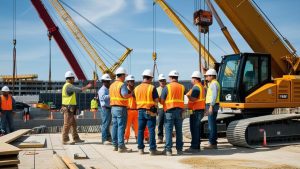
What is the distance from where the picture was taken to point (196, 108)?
31.6 ft

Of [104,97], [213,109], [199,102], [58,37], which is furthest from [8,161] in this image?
[58,37]

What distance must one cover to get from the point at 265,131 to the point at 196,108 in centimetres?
225

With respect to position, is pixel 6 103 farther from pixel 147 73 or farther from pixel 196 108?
pixel 196 108

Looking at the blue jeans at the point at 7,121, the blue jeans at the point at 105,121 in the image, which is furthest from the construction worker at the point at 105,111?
the blue jeans at the point at 7,121

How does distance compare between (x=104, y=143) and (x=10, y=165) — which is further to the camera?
(x=104, y=143)

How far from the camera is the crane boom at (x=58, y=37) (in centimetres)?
4762

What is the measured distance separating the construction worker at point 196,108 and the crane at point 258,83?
1.14 m

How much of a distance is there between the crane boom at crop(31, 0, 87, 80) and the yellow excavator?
1553 inches

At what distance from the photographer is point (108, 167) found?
23.5 ft

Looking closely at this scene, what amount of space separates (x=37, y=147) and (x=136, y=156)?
2752 millimetres

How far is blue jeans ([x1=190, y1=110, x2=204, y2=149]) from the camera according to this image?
31.2ft

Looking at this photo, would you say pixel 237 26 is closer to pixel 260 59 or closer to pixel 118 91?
pixel 260 59

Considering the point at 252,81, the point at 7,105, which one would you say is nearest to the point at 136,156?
the point at 252,81

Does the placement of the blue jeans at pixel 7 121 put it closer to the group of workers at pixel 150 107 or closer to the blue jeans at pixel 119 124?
the group of workers at pixel 150 107
